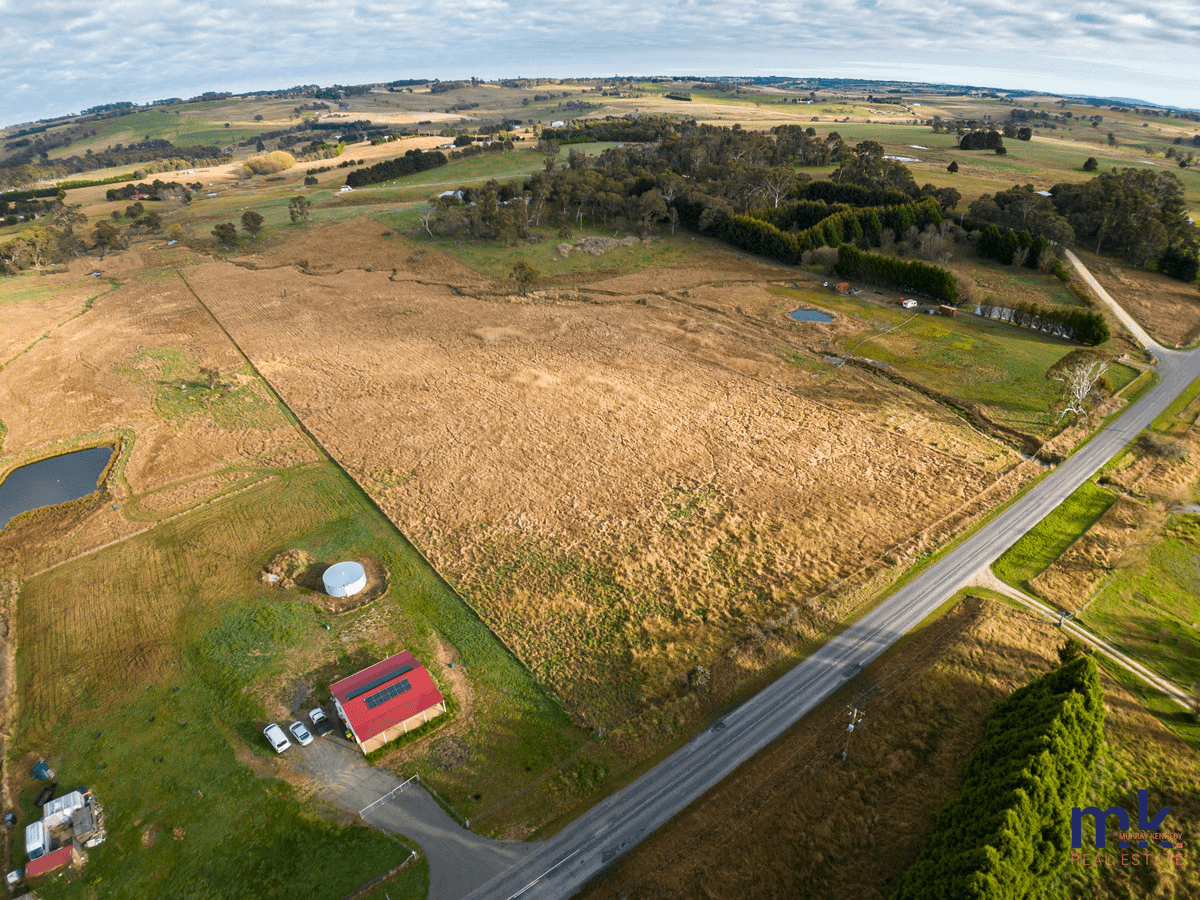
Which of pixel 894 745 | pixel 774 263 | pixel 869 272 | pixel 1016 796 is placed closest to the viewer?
pixel 1016 796

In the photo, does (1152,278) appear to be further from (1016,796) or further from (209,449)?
(209,449)

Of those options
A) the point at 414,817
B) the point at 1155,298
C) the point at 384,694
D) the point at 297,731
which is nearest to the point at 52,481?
the point at 297,731

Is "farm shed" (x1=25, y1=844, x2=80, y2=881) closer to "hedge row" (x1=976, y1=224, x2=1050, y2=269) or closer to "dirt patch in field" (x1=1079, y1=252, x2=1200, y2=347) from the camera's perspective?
"dirt patch in field" (x1=1079, y1=252, x2=1200, y2=347)

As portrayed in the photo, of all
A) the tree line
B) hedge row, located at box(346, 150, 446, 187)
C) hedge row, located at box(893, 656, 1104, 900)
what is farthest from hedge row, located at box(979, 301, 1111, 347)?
hedge row, located at box(346, 150, 446, 187)

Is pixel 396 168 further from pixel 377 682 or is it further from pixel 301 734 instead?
pixel 301 734

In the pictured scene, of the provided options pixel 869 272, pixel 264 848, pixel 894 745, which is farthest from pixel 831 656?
pixel 869 272
